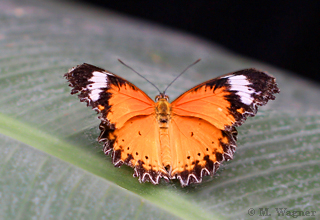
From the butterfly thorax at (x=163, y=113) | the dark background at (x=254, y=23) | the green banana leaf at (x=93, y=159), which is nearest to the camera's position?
the green banana leaf at (x=93, y=159)

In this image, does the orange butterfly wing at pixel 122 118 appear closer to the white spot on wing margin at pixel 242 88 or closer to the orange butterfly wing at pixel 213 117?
the orange butterfly wing at pixel 213 117

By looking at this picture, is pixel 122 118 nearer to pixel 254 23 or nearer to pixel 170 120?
pixel 170 120

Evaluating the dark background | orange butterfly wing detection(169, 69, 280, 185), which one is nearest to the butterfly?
orange butterfly wing detection(169, 69, 280, 185)

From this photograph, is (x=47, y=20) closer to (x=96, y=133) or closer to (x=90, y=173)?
(x=96, y=133)

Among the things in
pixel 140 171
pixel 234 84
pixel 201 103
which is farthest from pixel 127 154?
pixel 234 84

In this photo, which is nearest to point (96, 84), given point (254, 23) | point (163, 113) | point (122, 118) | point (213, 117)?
point (122, 118)

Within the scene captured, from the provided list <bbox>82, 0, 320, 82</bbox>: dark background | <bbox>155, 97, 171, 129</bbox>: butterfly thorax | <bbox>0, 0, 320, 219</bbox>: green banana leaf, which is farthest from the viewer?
<bbox>82, 0, 320, 82</bbox>: dark background

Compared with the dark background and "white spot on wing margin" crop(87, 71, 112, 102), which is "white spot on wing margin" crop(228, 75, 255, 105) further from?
the dark background

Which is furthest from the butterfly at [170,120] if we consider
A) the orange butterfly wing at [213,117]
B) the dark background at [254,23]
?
the dark background at [254,23]
